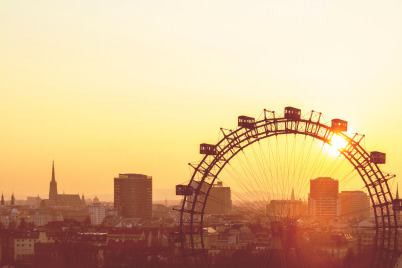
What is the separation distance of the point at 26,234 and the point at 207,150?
86030 mm

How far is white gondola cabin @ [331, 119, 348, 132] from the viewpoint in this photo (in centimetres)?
5622

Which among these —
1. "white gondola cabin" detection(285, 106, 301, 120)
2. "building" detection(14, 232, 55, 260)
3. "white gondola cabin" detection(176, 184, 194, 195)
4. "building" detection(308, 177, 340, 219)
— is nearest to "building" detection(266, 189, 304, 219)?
"white gondola cabin" detection(285, 106, 301, 120)

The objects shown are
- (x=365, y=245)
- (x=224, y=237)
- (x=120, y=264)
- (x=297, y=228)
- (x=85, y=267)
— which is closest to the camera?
(x=297, y=228)

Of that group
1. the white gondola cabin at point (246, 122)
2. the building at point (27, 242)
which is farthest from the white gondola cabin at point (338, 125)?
the building at point (27, 242)

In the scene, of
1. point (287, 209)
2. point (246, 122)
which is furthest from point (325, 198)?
point (246, 122)

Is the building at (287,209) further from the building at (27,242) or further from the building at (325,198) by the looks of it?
the building at (325,198)

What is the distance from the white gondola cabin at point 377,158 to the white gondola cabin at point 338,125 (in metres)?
2.43

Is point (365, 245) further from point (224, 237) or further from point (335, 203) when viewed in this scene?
point (335, 203)

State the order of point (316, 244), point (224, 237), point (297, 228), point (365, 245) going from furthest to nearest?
point (224, 237) → point (365, 245) → point (316, 244) → point (297, 228)

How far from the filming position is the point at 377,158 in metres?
57.4

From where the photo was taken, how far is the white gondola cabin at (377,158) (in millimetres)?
57344

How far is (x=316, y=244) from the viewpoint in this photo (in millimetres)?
117188

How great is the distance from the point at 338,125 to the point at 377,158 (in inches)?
129

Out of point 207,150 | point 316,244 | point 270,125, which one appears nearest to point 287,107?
point 270,125
